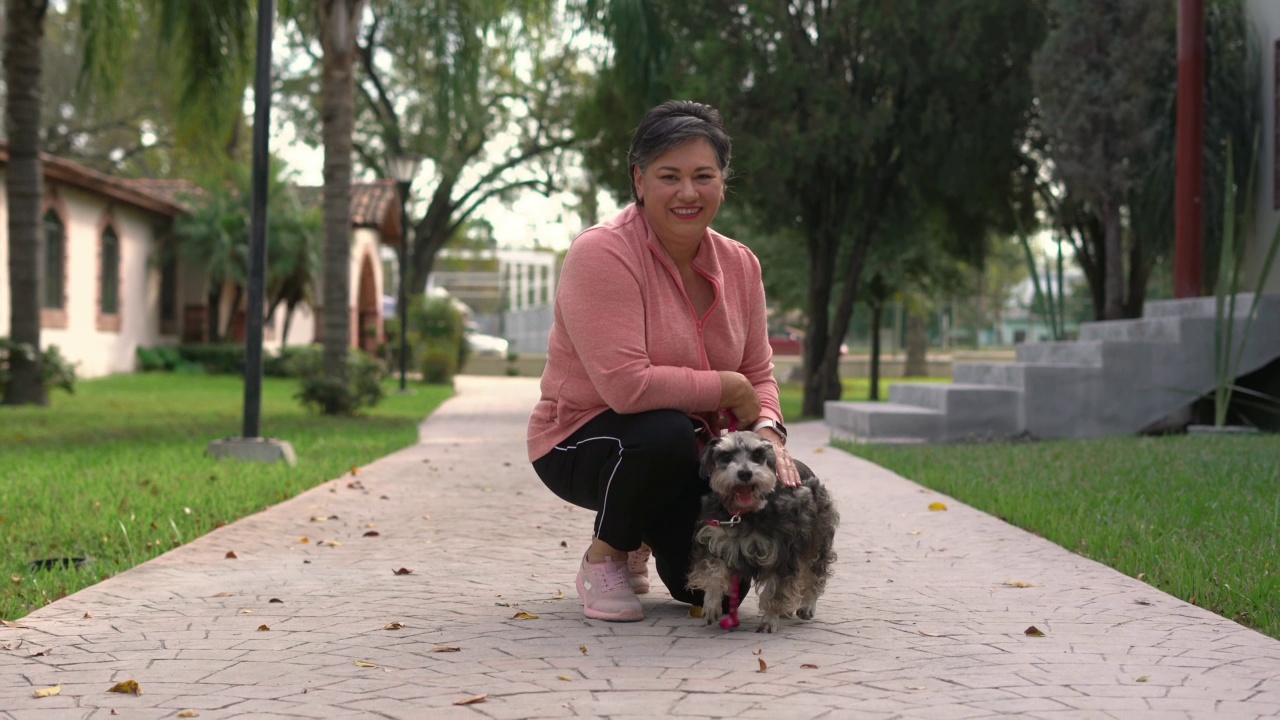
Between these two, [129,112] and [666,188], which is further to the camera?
[129,112]

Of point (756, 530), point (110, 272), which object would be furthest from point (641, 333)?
point (110, 272)

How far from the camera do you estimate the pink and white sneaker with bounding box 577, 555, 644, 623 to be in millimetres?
4977

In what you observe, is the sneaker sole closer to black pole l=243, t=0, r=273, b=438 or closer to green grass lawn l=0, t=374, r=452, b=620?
green grass lawn l=0, t=374, r=452, b=620

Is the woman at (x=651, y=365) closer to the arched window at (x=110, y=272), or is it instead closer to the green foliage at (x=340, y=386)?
the green foliage at (x=340, y=386)

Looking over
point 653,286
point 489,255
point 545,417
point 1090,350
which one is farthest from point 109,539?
point 489,255

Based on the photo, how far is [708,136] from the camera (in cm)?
496

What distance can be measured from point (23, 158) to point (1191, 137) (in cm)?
1304

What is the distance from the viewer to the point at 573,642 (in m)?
4.62

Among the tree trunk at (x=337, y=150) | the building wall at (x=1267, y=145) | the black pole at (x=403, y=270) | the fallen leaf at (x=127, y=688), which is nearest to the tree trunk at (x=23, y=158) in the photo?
the tree trunk at (x=337, y=150)

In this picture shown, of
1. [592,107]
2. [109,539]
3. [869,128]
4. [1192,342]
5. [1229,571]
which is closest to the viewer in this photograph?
[1229,571]

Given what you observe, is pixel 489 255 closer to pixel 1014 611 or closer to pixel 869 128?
pixel 869 128

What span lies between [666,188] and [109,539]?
12.3 ft

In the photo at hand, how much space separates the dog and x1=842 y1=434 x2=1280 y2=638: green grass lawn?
163 centimetres

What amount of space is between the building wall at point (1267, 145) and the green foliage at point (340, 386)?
10179 mm
